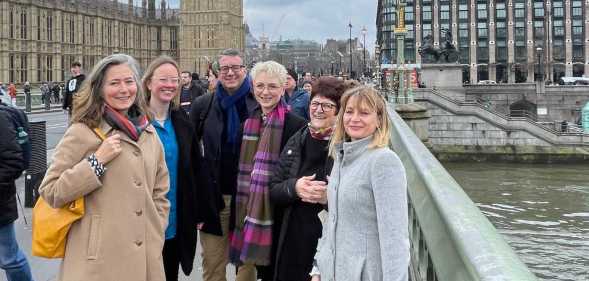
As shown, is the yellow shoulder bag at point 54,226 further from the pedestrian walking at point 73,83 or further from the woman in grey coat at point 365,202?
the pedestrian walking at point 73,83

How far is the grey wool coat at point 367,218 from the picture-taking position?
8.86 ft

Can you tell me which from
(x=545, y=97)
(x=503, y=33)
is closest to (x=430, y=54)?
(x=545, y=97)

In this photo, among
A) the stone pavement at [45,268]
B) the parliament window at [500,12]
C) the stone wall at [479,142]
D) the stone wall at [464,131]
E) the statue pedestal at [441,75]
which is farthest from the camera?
the parliament window at [500,12]

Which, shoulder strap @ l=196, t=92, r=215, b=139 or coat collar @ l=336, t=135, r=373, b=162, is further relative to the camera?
shoulder strap @ l=196, t=92, r=215, b=139

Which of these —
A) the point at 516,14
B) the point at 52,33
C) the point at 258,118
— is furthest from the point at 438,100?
the point at 516,14

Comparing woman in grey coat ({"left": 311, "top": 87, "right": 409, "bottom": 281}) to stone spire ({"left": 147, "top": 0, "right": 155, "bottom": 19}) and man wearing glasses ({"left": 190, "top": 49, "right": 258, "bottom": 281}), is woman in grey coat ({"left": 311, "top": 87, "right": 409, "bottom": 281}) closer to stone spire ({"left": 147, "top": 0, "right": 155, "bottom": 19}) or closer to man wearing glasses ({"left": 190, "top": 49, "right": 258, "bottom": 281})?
man wearing glasses ({"left": 190, "top": 49, "right": 258, "bottom": 281})

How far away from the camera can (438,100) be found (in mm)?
35812

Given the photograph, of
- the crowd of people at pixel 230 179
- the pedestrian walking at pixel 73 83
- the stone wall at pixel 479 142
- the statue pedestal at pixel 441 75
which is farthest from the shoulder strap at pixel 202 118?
the statue pedestal at pixel 441 75

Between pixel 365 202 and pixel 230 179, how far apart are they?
213 cm

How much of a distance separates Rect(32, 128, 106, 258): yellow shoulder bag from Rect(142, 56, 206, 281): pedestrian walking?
1173 millimetres

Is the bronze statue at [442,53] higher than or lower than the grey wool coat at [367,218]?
higher

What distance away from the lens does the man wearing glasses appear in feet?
15.5

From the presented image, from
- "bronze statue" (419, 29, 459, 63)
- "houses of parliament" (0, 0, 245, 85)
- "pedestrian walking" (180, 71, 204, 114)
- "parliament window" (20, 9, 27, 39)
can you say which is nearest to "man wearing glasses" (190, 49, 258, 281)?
"pedestrian walking" (180, 71, 204, 114)

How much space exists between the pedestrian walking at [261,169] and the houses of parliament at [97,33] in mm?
30845
